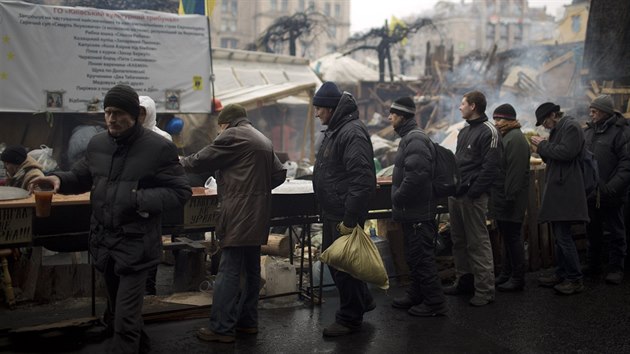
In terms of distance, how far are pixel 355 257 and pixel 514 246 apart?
2.48 m

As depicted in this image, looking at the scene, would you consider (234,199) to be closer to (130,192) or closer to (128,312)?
(130,192)

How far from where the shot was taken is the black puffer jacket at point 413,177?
18.8ft

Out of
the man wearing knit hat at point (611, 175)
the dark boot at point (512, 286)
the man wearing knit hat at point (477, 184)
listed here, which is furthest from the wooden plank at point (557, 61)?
the man wearing knit hat at point (477, 184)

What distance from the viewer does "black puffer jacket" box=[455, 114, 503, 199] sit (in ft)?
20.2

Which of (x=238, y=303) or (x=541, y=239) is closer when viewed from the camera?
(x=238, y=303)

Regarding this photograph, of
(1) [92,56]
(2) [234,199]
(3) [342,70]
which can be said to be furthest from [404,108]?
(3) [342,70]

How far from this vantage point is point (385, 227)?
767 cm

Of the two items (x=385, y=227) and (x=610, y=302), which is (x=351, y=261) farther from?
(x=610, y=302)

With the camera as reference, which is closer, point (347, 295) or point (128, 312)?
point (128, 312)

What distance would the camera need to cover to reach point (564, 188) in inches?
266

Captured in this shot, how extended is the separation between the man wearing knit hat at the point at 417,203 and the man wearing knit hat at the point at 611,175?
264 cm

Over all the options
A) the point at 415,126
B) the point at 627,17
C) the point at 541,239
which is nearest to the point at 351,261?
the point at 415,126

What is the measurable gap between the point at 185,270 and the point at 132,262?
8.50 feet

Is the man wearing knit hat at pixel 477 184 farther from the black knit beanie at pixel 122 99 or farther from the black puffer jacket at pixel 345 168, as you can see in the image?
the black knit beanie at pixel 122 99
